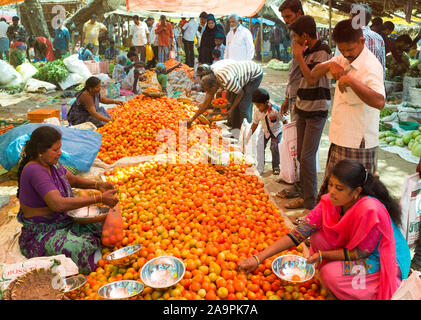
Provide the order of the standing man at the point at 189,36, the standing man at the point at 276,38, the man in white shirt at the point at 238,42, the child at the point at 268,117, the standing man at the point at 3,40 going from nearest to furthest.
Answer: the child at the point at 268,117 < the man in white shirt at the point at 238,42 < the standing man at the point at 189,36 < the standing man at the point at 3,40 < the standing man at the point at 276,38

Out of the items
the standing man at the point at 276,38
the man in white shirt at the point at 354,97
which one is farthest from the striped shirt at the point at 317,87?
the standing man at the point at 276,38

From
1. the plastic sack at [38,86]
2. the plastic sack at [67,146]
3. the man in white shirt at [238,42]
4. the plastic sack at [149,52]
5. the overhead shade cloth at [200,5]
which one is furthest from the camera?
the plastic sack at [149,52]

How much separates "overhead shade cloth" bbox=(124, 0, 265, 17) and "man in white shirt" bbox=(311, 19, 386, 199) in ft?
16.3

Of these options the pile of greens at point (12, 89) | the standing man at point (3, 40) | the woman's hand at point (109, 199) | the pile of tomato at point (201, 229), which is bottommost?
the pile of tomato at point (201, 229)

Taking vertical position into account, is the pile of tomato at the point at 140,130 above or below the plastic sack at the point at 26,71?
below

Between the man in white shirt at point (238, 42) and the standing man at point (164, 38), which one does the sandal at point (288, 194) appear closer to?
the man in white shirt at point (238, 42)

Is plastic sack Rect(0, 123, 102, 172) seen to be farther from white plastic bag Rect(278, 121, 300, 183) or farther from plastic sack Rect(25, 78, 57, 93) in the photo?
plastic sack Rect(25, 78, 57, 93)

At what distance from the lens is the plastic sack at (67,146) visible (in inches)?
173

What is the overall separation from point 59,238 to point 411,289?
2.48 metres

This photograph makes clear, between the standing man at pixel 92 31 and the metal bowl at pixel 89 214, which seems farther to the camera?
the standing man at pixel 92 31

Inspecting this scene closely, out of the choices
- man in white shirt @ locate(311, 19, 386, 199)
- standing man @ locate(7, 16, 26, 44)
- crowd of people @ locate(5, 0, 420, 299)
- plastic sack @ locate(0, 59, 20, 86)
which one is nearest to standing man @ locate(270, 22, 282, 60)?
standing man @ locate(7, 16, 26, 44)

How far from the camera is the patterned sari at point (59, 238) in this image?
280 centimetres

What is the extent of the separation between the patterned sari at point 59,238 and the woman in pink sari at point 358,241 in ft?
4.23
